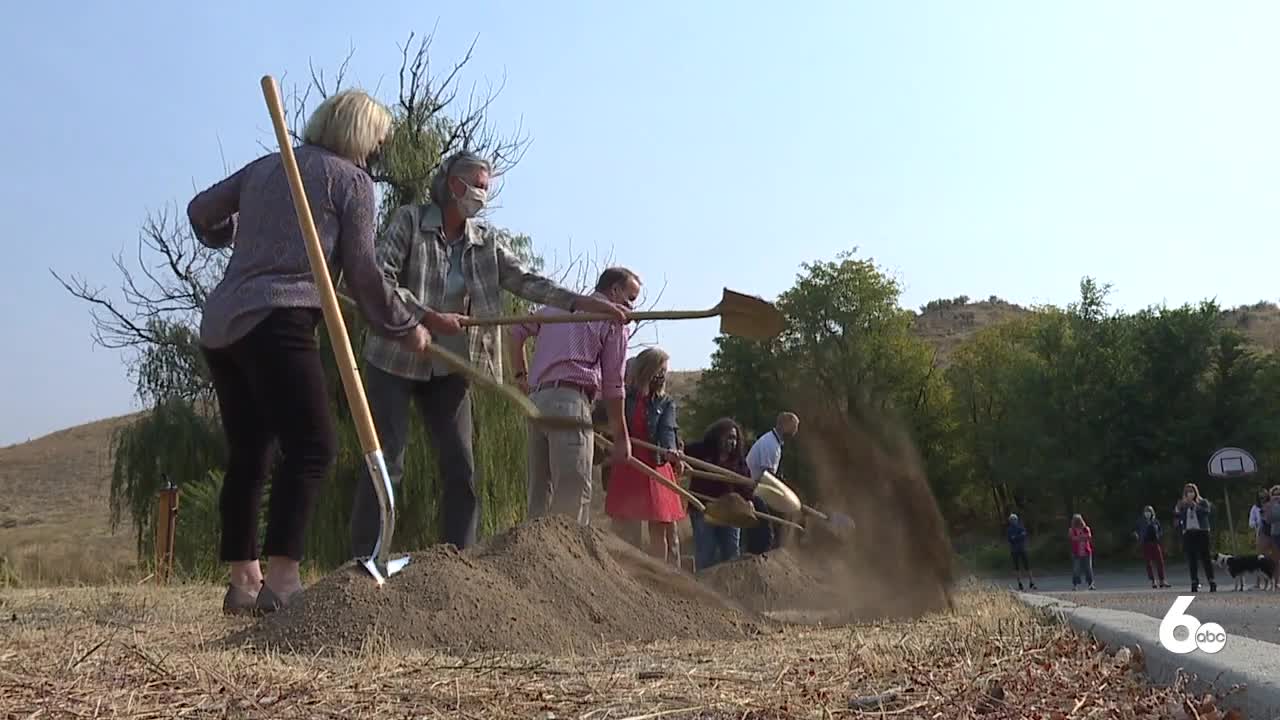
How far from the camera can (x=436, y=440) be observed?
5.90 metres

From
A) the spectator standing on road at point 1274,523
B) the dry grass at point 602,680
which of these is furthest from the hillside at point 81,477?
the spectator standing on road at point 1274,523

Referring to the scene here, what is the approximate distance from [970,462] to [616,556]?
5664 centimetres

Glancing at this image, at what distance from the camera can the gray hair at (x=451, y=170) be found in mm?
5902

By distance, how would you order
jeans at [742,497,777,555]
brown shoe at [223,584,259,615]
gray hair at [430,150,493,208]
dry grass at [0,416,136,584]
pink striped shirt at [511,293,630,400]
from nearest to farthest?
brown shoe at [223,584,259,615] → gray hair at [430,150,493,208] → pink striped shirt at [511,293,630,400] → jeans at [742,497,777,555] → dry grass at [0,416,136,584]

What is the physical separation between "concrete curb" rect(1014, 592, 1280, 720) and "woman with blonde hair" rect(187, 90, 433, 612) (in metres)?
2.51

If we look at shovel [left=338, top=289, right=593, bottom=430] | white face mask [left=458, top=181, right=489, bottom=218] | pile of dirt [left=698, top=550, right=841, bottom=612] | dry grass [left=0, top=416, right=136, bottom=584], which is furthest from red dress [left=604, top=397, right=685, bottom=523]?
dry grass [left=0, top=416, right=136, bottom=584]

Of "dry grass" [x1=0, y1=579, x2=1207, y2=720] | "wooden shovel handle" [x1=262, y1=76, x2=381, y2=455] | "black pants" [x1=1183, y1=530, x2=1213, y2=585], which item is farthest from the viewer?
"black pants" [x1=1183, y1=530, x2=1213, y2=585]

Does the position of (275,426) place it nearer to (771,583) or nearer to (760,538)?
(771,583)

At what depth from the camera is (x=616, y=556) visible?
5387 millimetres

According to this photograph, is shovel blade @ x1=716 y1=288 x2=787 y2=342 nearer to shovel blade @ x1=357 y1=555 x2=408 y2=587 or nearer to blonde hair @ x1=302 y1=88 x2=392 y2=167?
blonde hair @ x1=302 y1=88 x2=392 y2=167

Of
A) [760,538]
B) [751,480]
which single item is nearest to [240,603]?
[751,480]

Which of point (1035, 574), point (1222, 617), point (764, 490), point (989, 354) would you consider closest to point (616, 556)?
point (764, 490)

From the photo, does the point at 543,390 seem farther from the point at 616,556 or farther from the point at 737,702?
the point at 737,702

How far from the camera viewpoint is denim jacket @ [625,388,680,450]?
8953mm
